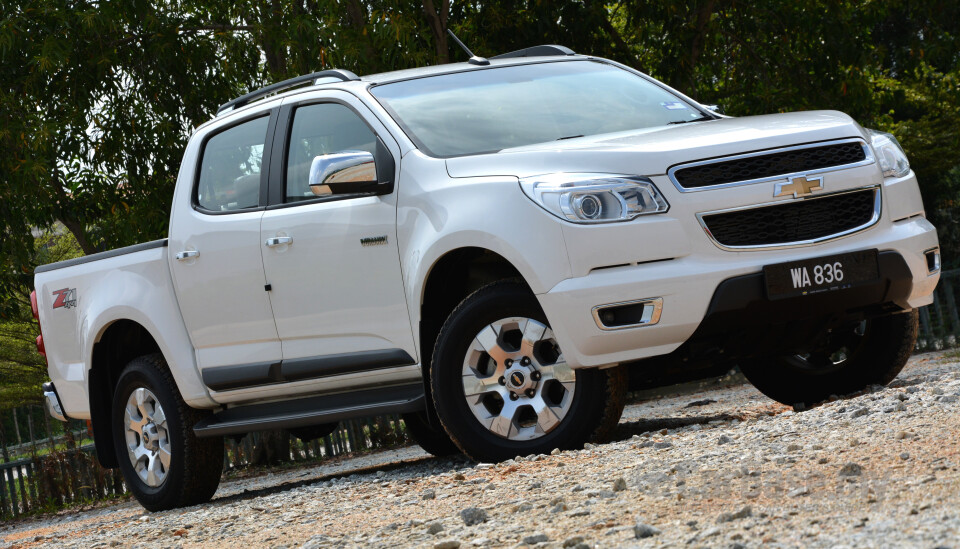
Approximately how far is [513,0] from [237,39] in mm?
2959

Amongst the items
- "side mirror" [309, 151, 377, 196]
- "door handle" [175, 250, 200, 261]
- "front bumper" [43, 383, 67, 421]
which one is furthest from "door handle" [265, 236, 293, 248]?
"front bumper" [43, 383, 67, 421]

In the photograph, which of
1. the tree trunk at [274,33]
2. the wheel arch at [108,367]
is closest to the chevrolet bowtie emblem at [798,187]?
the wheel arch at [108,367]

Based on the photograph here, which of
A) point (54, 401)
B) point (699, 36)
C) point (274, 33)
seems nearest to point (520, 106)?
point (54, 401)

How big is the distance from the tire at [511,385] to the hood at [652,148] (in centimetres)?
54

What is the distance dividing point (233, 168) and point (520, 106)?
1.74 metres

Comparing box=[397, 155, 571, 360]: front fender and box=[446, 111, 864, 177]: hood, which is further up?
box=[446, 111, 864, 177]: hood

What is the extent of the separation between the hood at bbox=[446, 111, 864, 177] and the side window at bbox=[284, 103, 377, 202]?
831 mm

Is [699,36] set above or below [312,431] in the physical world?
above

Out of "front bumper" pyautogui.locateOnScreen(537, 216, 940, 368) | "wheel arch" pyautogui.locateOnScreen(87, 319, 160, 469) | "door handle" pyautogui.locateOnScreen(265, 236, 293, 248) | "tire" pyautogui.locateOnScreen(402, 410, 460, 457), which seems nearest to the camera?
"front bumper" pyautogui.locateOnScreen(537, 216, 940, 368)

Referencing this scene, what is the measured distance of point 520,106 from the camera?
21.6 ft

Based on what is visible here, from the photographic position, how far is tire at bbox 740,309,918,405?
6633mm

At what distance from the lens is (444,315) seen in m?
6.21

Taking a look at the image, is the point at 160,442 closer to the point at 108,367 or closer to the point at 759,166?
the point at 108,367

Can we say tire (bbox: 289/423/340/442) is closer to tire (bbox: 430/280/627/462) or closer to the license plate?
tire (bbox: 430/280/627/462)
